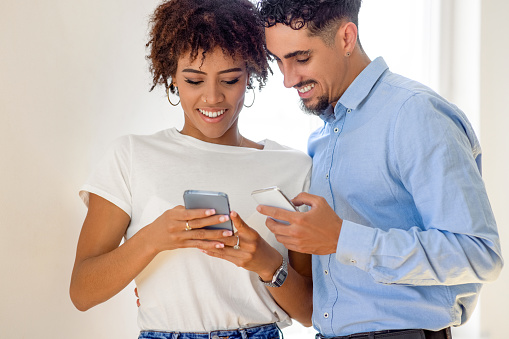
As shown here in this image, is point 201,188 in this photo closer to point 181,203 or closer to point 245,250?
point 181,203

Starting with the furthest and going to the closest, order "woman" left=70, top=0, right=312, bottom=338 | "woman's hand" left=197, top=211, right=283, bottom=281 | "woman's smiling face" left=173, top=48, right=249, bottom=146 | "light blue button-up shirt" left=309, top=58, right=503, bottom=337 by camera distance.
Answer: "woman's smiling face" left=173, top=48, right=249, bottom=146, "woman" left=70, top=0, right=312, bottom=338, "woman's hand" left=197, top=211, right=283, bottom=281, "light blue button-up shirt" left=309, top=58, right=503, bottom=337

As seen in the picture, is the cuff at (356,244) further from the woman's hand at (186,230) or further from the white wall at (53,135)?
the white wall at (53,135)

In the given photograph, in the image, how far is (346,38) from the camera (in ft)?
5.35

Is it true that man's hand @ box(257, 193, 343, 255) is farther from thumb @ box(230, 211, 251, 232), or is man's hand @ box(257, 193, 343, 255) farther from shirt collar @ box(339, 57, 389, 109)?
shirt collar @ box(339, 57, 389, 109)

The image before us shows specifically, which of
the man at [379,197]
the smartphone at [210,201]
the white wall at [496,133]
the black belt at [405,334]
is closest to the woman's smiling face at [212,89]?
the man at [379,197]

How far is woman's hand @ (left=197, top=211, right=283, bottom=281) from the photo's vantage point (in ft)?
4.79

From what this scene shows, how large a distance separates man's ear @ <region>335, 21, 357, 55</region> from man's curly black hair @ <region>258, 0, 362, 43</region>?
20mm

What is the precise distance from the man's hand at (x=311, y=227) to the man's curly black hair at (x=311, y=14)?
1.69ft

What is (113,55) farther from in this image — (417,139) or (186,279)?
(417,139)

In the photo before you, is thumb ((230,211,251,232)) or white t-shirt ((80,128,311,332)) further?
white t-shirt ((80,128,311,332))

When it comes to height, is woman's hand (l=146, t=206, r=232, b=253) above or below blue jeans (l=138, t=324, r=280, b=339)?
above

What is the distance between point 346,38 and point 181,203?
25.8 inches

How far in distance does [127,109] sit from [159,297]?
2.93 feet

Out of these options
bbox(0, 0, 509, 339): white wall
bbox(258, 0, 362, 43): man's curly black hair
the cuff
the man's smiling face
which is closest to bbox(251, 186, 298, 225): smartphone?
the cuff
